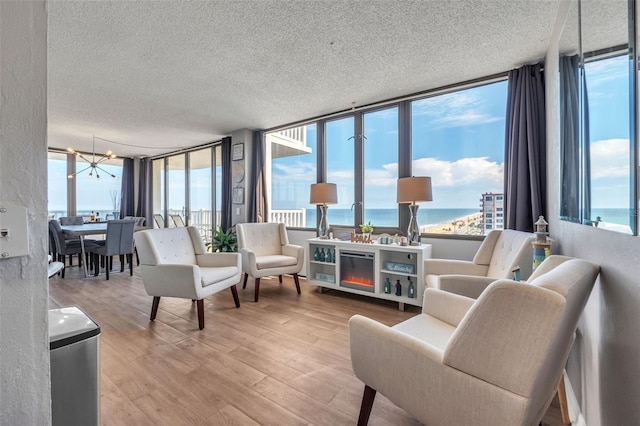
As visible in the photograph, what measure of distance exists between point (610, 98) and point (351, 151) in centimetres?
309

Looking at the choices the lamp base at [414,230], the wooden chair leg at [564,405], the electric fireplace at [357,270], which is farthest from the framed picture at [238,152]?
the wooden chair leg at [564,405]

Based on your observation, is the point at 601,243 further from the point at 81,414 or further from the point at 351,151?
the point at 351,151

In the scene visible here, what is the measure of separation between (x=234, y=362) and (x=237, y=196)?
3.42 m

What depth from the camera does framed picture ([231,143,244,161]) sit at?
15.9ft

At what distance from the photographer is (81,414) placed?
71 cm

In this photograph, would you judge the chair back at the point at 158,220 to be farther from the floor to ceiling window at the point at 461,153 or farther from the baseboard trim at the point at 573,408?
the baseboard trim at the point at 573,408

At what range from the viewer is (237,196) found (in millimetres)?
5008

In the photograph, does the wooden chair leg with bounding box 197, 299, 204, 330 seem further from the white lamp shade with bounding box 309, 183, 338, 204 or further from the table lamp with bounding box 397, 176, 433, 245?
the table lamp with bounding box 397, 176, 433, 245

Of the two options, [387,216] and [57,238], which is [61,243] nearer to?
[57,238]

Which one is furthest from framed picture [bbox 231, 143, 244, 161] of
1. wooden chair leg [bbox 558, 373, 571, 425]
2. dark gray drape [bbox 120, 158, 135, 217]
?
wooden chair leg [bbox 558, 373, 571, 425]

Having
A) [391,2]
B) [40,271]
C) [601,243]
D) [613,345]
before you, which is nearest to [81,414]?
[40,271]

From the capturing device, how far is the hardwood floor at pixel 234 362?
1497 mm

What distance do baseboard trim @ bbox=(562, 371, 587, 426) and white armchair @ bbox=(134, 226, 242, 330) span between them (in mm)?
2552

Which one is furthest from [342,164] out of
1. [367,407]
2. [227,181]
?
[367,407]
